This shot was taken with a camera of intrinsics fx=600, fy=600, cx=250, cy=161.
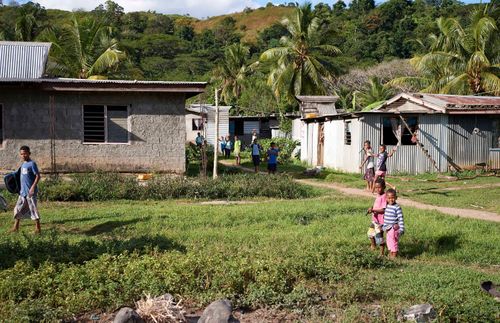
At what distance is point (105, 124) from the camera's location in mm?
18656

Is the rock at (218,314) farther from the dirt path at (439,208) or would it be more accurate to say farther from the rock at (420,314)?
the dirt path at (439,208)

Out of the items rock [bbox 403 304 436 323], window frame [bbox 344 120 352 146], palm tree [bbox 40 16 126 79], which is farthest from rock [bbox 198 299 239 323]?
palm tree [bbox 40 16 126 79]

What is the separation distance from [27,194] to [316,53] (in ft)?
95.7

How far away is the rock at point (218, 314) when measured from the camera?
5859mm

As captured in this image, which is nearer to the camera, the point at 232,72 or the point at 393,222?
the point at 393,222

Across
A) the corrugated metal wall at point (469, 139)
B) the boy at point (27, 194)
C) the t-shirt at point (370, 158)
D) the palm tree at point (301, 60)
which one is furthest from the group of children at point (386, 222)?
the palm tree at point (301, 60)

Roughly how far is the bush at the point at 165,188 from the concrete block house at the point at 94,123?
1745 mm

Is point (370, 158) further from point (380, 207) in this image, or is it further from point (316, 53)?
point (316, 53)

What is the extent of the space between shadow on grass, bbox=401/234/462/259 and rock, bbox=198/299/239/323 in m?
4.76

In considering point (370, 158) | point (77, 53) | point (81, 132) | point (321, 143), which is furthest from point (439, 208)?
point (77, 53)

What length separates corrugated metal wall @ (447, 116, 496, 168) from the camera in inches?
901

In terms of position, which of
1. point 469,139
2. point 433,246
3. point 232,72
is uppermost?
point 232,72

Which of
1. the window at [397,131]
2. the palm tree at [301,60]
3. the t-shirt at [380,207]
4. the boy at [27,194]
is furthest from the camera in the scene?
the palm tree at [301,60]

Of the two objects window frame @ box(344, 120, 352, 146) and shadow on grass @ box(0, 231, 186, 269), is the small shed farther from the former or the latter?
shadow on grass @ box(0, 231, 186, 269)
